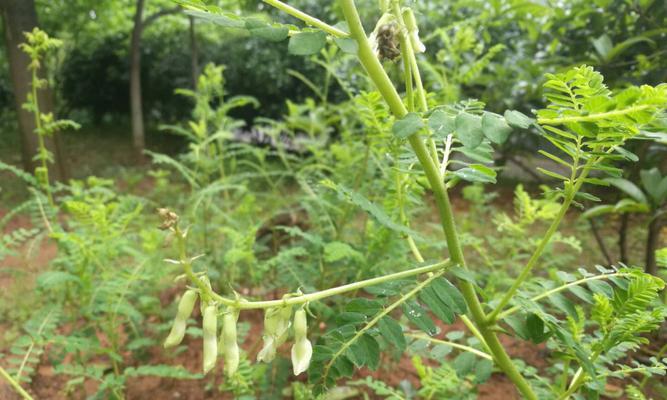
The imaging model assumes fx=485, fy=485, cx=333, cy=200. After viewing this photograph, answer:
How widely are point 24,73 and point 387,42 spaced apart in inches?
133

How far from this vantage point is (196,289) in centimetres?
57

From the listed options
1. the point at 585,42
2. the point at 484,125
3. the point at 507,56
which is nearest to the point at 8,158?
the point at 507,56

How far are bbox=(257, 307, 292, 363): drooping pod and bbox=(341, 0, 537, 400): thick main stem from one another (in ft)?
0.81

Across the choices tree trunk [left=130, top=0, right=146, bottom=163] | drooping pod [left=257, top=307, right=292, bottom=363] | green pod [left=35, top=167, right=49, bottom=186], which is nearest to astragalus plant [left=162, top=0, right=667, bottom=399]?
drooping pod [left=257, top=307, right=292, bottom=363]

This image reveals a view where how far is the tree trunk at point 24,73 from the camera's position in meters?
3.00

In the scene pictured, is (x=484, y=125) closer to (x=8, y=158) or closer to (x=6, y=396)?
(x=6, y=396)

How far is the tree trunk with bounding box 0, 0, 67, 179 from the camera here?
300cm

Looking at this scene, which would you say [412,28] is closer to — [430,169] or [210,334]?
[430,169]

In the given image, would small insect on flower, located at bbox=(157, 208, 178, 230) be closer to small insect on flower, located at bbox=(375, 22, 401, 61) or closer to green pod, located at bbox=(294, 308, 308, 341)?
green pod, located at bbox=(294, 308, 308, 341)

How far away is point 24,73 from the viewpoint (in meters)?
3.20

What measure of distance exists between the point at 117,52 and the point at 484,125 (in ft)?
22.7

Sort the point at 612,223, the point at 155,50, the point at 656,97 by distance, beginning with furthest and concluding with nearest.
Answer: the point at 155,50 < the point at 612,223 < the point at 656,97

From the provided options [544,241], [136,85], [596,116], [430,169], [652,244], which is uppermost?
[596,116]

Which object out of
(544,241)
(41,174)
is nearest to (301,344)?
(544,241)
